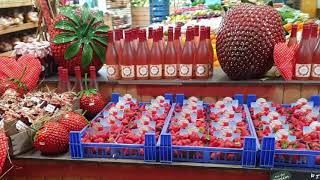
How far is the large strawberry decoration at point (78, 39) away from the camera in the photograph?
6.82ft

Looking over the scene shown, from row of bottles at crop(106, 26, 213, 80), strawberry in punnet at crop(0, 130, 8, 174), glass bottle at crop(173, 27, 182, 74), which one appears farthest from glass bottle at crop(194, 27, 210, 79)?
strawberry in punnet at crop(0, 130, 8, 174)

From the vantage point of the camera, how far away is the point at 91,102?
1.90 m

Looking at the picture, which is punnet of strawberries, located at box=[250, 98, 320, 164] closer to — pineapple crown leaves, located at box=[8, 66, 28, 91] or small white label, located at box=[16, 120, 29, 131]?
small white label, located at box=[16, 120, 29, 131]

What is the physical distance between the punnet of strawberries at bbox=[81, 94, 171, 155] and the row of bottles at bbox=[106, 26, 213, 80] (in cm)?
18

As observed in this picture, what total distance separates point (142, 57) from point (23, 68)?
0.68m

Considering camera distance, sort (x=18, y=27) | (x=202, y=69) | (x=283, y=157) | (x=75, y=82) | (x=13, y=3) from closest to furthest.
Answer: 1. (x=283, y=157)
2. (x=202, y=69)
3. (x=75, y=82)
4. (x=13, y=3)
5. (x=18, y=27)

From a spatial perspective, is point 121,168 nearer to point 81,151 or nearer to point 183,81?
point 81,151

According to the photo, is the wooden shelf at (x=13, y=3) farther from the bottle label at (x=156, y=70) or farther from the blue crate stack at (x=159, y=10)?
the bottle label at (x=156, y=70)

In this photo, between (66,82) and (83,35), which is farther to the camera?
(83,35)

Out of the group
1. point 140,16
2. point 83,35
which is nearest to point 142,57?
point 83,35

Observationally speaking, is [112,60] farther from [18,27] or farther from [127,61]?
[18,27]

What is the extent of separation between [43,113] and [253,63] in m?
1.11

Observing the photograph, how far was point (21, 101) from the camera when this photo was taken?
1749 mm

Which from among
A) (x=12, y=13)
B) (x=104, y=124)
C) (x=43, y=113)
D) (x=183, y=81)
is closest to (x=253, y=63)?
(x=183, y=81)
